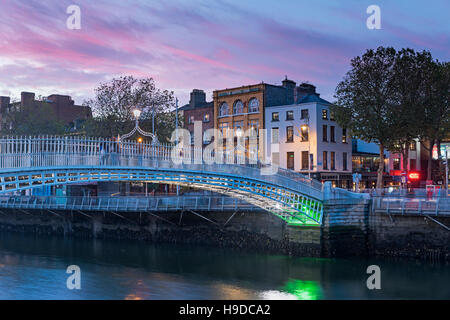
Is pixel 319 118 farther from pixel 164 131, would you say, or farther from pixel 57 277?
pixel 57 277

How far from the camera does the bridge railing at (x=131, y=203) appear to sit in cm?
3994

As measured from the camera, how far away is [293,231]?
1430 inches

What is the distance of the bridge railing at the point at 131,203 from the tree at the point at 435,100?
54.5 ft

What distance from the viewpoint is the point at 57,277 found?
3098cm

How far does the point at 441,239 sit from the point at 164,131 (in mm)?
28033

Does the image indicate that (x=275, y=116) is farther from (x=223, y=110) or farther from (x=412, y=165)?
(x=412, y=165)

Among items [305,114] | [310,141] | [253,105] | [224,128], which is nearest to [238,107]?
[253,105]

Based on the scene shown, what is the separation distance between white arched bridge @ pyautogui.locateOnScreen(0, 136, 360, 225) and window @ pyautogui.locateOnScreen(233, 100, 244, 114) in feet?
79.9

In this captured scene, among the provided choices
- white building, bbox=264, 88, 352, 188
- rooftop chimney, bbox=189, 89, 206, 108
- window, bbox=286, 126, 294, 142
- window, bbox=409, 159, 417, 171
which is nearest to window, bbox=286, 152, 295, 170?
white building, bbox=264, 88, 352, 188

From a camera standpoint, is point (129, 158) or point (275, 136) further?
point (275, 136)

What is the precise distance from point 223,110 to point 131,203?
19882 millimetres

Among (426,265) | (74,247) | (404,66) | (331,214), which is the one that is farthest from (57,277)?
(404,66)
